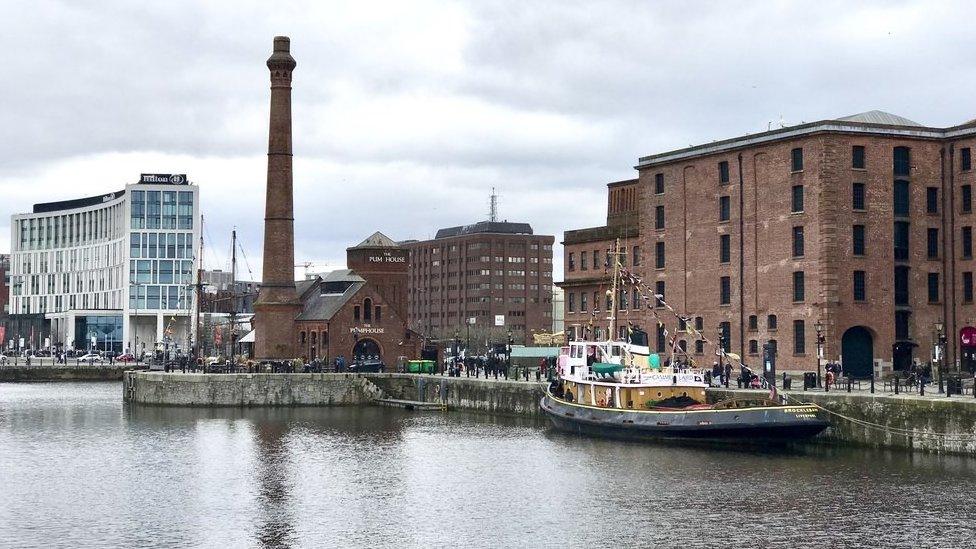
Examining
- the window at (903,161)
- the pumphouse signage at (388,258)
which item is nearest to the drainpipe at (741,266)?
the window at (903,161)

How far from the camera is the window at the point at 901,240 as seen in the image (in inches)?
3226

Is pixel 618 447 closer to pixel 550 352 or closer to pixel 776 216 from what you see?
pixel 776 216

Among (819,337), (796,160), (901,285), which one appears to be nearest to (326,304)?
(796,160)

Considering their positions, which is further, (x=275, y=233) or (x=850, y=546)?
(x=275, y=233)

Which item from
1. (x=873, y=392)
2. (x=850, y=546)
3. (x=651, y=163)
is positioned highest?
(x=651, y=163)

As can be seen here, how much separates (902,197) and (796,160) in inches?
271

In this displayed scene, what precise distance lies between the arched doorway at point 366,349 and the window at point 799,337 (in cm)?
4511

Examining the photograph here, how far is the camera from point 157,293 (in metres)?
194

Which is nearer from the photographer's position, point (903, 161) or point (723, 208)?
point (903, 161)

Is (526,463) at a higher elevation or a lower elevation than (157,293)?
lower

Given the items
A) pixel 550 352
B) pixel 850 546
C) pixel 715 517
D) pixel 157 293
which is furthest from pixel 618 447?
pixel 157 293

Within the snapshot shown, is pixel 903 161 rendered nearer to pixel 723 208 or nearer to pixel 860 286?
pixel 860 286

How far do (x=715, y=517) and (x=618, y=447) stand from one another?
2050cm

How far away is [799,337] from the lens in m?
80.9
